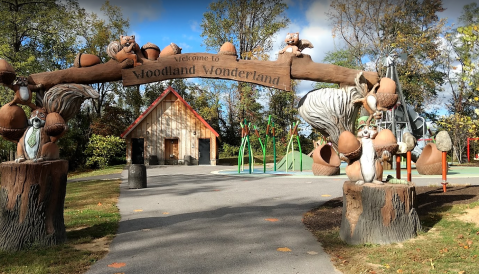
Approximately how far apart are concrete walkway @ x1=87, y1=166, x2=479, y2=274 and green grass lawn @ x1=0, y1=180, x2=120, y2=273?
18 centimetres

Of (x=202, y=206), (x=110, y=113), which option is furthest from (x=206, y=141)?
(x=202, y=206)

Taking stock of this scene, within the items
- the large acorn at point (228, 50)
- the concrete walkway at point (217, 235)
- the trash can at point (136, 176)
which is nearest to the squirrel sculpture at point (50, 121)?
the concrete walkway at point (217, 235)

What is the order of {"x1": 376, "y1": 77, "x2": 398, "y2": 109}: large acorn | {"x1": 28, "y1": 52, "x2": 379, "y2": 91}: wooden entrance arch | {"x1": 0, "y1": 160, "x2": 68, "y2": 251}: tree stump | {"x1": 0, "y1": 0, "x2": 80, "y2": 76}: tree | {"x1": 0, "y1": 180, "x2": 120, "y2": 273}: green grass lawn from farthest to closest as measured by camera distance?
{"x1": 0, "y1": 0, "x2": 80, "y2": 76}: tree
{"x1": 28, "y1": 52, "x2": 379, "y2": 91}: wooden entrance arch
{"x1": 376, "y1": 77, "x2": 398, "y2": 109}: large acorn
{"x1": 0, "y1": 160, "x2": 68, "y2": 251}: tree stump
{"x1": 0, "y1": 180, "x2": 120, "y2": 273}: green grass lawn

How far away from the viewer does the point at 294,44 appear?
6.02 meters

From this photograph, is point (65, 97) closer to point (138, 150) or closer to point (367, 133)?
point (367, 133)

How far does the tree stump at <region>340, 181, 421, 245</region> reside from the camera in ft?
15.9

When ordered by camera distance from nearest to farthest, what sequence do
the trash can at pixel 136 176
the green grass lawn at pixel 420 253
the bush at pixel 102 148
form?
1. the green grass lawn at pixel 420 253
2. the trash can at pixel 136 176
3. the bush at pixel 102 148

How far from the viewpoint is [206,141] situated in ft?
89.2

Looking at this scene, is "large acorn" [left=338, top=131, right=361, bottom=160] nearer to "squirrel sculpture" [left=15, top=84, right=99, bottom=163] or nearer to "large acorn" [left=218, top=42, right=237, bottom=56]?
"large acorn" [left=218, top=42, right=237, bottom=56]

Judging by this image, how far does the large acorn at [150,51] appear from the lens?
234 inches

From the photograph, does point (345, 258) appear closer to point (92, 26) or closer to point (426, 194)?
point (426, 194)

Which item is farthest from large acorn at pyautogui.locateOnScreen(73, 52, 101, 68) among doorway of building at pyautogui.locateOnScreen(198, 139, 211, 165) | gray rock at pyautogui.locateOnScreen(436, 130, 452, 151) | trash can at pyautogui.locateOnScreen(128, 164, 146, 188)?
doorway of building at pyautogui.locateOnScreen(198, 139, 211, 165)

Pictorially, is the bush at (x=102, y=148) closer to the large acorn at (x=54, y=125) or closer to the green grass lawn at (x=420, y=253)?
the large acorn at (x=54, y=125)

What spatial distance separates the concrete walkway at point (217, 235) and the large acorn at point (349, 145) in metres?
1.35
